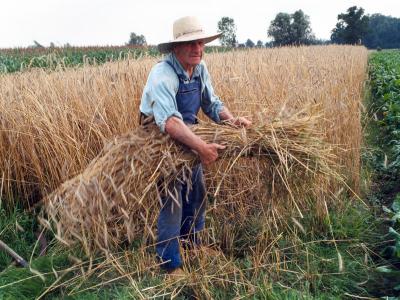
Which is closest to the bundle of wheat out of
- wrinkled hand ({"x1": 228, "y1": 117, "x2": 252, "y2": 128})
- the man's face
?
wrinkled hand ({"x1": 228, "y1": 117, "x2": 252, "y2": 128})

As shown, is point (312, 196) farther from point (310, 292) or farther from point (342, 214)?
point (310, 292)

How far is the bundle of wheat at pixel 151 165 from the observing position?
7.31 feet

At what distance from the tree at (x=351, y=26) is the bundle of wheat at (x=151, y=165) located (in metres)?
54.9

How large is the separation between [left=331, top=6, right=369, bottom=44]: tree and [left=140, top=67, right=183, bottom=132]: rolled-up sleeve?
181ft

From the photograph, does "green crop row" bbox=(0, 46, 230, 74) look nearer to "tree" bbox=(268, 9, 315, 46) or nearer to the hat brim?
Answer: the hat brim

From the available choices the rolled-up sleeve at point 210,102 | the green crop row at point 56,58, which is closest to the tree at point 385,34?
the green crop row at point 56,58

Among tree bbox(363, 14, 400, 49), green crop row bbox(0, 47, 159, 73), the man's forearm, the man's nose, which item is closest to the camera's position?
the man's forearm

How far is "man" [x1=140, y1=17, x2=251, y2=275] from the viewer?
222 cm

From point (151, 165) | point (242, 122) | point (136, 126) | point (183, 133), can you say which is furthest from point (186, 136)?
point (136, 126)

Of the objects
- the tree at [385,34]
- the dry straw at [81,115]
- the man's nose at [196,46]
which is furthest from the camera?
the tree at [385,34]

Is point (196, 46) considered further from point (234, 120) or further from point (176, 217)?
point (176, 217)

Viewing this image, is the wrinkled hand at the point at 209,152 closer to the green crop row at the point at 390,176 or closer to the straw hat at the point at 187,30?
the straw hat at the point at 187,30

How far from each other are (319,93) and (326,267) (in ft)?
5.09

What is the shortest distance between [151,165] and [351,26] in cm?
5779
